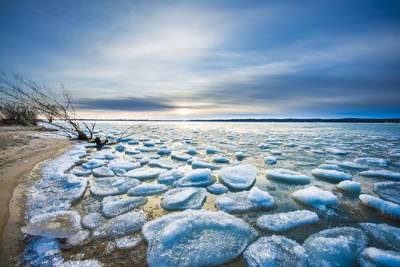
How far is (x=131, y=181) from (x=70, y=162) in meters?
1.58

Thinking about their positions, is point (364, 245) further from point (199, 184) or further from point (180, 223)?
point (199, 184)

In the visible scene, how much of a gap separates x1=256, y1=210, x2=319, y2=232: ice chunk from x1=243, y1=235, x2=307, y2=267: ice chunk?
0.47 feet

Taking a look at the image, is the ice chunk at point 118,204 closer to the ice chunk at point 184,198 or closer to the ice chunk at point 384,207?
the ice chunk at point 184,198

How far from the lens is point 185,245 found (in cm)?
115

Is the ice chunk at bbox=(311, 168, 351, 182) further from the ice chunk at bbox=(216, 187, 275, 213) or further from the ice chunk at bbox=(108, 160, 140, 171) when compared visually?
the ice chunk at bbox=(108, 160, 140, 171)

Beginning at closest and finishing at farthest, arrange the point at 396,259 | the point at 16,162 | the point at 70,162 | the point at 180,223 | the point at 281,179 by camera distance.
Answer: the point at 396,259, the point at 180,223, the point at 281,179, the point at 16,162, the point at 70,162

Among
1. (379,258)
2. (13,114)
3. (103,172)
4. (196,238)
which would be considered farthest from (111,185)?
(13,114)

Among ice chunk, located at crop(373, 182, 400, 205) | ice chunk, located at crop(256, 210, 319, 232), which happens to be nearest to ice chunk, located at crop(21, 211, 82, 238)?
ice chunk, located at crop(256, 210, 319, 232)

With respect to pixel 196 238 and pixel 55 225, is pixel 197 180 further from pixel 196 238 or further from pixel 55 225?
pixel 55 225

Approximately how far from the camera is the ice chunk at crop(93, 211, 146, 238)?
1.28m

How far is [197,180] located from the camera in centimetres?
234

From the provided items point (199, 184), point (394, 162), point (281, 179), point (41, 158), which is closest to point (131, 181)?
point (199, 184)

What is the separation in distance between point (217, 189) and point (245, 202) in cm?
40

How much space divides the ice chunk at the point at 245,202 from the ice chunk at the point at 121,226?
2.21 ft
